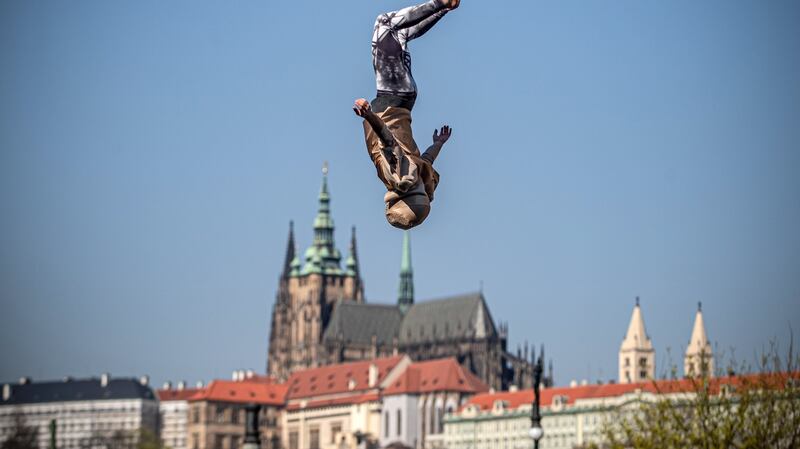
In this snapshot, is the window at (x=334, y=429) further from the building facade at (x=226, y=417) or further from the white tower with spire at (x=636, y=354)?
the white tower with spire at (x=636, y=354)

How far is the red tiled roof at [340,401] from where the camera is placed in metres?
174

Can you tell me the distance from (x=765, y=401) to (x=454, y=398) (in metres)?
132

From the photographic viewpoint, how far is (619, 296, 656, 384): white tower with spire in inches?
6043

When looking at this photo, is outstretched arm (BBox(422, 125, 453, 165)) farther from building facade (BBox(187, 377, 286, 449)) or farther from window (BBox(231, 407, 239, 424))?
window (BBox(231, 407, 239, 424))

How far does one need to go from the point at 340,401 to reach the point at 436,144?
171639 mm

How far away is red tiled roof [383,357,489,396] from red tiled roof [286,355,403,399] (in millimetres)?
4908

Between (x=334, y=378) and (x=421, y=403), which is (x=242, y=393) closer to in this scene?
(x=334, y=378)

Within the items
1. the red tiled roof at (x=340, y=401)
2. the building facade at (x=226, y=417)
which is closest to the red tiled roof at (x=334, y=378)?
the red tiled roof at (x=340, y=401)

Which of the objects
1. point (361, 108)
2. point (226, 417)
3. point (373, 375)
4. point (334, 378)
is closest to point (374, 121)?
point (361, 108)

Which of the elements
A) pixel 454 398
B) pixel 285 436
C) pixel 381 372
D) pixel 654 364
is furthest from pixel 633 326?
pixel 285 436

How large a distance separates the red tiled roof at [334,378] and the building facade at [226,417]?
8.68 feet

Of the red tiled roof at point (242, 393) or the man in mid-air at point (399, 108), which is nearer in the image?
the man in mid-air at point (399, 108)

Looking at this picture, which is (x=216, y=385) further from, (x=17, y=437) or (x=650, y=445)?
(x=650, y=445)

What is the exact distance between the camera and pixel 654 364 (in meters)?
155
